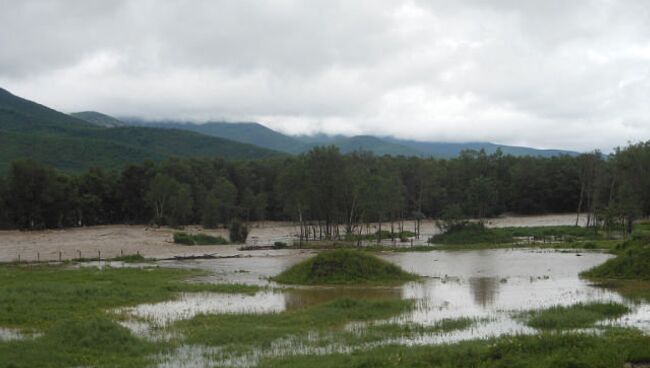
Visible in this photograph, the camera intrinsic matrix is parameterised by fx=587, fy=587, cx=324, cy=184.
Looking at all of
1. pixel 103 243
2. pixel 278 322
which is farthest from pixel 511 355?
pixel 103 243

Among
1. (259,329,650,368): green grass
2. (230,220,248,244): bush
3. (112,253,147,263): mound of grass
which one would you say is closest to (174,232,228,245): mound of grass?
(230,220,248,244): bush

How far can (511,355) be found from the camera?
16312mm

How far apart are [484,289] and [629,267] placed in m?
10.3

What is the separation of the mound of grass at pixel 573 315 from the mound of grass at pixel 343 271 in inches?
608

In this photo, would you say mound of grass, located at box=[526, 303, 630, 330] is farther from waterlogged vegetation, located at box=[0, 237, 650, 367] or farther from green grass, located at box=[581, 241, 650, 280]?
green grass, located at box=[581, 241, 650, 280]

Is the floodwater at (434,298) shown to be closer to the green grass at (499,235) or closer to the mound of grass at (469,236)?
the green grass at (499,235)

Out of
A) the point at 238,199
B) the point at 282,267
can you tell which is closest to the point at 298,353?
the point at 282,267

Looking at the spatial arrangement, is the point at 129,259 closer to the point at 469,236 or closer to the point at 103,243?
the point at 103,243

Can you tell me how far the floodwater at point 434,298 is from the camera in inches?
802

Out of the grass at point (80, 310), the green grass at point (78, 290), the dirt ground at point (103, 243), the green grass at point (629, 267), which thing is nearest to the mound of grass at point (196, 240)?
the dirt ground at point (103, 243)

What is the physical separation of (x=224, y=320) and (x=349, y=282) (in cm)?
1533

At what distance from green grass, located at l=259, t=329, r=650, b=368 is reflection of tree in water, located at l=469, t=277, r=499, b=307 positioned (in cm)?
1139

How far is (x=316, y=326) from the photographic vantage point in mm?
24109

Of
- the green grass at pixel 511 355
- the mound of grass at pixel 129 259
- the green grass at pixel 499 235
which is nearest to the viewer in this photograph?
the green grass at pixel 511 355
